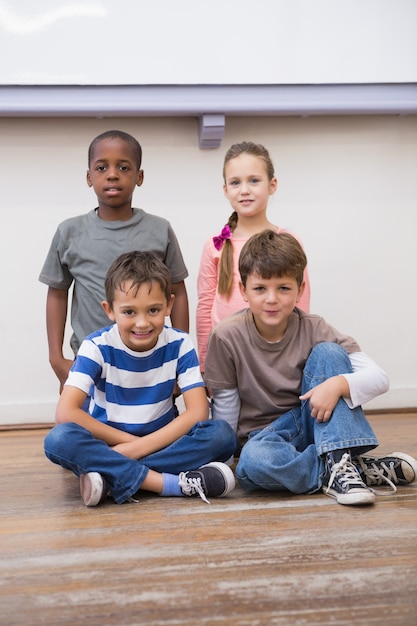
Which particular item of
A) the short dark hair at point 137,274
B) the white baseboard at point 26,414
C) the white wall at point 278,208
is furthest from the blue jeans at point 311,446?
the white baseboard at point 26,414

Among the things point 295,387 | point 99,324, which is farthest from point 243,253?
point 99,324

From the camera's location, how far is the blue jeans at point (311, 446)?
167cm

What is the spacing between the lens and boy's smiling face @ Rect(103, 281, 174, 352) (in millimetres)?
1766

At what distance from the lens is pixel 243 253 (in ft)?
6.12

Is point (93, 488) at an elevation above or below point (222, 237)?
below

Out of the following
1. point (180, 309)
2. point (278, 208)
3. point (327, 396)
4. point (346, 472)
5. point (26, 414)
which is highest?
point (278, 208)

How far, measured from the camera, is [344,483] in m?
1.61

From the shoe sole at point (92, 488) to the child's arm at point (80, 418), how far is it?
130 millimetres

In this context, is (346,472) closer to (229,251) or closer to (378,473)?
(378,473)

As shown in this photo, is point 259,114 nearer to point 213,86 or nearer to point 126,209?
point 213,86

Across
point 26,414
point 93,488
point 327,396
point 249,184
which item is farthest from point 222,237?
point 26,414

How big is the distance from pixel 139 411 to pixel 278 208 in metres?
1.20

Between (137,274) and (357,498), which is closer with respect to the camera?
(357,498)
